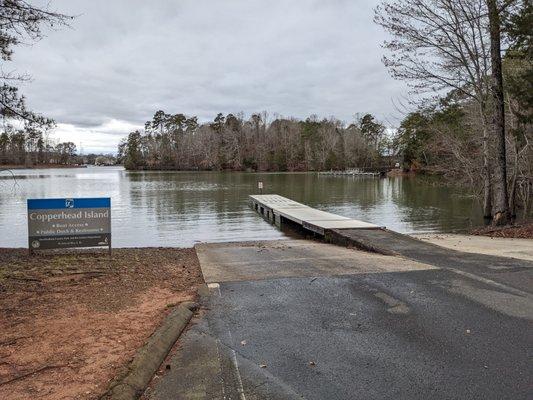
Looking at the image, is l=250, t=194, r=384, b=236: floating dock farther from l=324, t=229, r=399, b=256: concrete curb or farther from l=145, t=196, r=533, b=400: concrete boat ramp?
l=145, t=196, r=533, b=400: concrete boat ramp

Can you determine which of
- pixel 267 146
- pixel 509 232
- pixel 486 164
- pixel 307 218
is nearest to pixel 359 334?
pixel 509 232

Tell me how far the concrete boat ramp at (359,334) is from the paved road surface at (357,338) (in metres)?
0.01

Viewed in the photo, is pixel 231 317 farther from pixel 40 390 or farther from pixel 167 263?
pixel 167 263

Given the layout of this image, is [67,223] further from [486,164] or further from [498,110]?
[486,164]

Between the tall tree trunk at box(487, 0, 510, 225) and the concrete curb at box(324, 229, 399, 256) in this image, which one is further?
the tall tree trunk at box(487, 0, 510, 225)

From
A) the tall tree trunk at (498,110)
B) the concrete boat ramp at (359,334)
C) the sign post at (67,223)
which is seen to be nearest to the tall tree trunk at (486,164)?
the tall tree trunk at (498,110)

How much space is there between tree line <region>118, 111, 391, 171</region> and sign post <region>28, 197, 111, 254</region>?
92095 millimetres

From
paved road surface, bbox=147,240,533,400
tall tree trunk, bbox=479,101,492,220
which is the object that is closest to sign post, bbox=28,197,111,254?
paved road surface, bbox=147,240,533,400

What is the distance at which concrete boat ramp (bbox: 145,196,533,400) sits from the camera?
336 centimetres

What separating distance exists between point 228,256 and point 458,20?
431 inches

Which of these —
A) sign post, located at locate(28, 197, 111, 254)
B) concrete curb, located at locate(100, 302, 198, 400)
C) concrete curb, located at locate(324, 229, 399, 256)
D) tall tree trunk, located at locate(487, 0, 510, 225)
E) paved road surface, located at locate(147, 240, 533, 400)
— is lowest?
concrete curb, located at locate(324, 229, 399, 256)

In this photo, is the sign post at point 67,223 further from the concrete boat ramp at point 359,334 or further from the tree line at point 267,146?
the tree line at point 267,146

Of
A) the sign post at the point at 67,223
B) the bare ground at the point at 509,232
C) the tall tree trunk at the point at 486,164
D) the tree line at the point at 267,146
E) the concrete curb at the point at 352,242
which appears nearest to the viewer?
the sign post at the point at 67,223

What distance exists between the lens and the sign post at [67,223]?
7.99 metres
